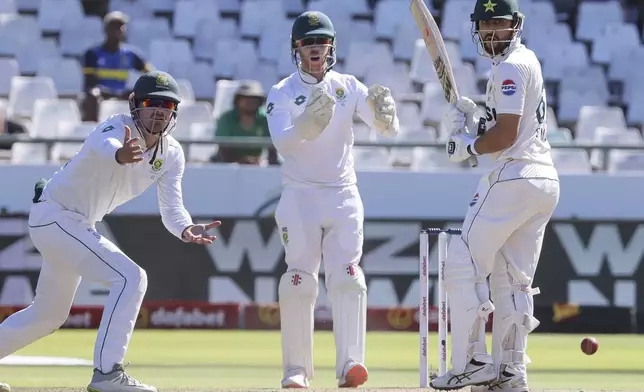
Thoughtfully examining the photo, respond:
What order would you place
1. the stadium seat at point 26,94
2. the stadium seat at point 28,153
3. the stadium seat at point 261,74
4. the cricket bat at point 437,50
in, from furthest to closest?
1. the stadium seat at point 261,74
2. the stadium seat at point 26,94
3. the stadium seat at point 28,153
4. the cricket bat at point 437,50

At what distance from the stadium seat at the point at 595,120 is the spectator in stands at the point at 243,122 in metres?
3.35

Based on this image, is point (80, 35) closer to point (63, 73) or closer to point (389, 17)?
point (63, 73)

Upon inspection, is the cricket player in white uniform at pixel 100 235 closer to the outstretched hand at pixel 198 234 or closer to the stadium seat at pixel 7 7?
the outstretched hand at pixel 198 234

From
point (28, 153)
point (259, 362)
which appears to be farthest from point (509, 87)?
point (28, 153)

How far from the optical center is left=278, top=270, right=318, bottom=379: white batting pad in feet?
22.3

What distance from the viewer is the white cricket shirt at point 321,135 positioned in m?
6.75

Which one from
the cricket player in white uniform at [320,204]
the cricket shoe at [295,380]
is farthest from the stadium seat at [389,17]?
the cricket shoe at [295,380]

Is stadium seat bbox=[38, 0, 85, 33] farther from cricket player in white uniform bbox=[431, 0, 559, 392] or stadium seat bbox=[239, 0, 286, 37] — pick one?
cricket player in white uniform bbox=[431, 0, 559, 392]

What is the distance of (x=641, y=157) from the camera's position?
11875mm

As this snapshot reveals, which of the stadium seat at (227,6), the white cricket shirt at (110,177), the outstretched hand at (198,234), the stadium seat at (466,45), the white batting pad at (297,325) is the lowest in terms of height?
the white batting pad at (297,325)

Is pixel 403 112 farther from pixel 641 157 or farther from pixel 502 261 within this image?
pixel 502 261

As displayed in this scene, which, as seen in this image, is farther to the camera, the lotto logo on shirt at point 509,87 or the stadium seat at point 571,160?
the stadium seat at point 571,160

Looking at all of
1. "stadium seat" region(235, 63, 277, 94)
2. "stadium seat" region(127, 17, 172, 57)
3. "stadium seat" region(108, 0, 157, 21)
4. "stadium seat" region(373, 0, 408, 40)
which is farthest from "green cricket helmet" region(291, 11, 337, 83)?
"stadium seat" region(108, 0, 157, 21)

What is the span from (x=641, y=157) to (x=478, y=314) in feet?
21.1
